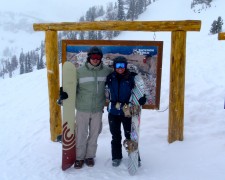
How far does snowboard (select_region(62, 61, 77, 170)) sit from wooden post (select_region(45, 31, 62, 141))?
1.21 metres

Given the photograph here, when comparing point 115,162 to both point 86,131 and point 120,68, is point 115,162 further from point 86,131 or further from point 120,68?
point 120,68

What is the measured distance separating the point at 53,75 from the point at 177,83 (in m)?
2.48

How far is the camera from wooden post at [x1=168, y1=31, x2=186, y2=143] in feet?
17.1

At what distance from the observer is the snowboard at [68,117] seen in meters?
4.75

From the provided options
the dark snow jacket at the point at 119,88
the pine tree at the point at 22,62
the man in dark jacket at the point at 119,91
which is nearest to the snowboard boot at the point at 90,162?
the man in dark jacket at the point at 119,91

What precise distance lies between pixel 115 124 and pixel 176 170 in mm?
1196

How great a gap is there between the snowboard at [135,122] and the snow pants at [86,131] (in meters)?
0.62

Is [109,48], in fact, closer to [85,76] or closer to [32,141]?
[85,76]

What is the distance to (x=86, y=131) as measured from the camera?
16.1ft

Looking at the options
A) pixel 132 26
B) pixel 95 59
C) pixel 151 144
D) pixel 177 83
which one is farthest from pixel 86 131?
pixel 132 26

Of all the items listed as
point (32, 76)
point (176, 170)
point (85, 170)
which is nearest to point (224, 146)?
point (176, 170)

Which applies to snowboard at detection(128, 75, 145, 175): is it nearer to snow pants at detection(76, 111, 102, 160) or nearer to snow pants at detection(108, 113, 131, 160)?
snow pants at detection(108, 113, 131, 160)

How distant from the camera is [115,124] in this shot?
15.6 feet

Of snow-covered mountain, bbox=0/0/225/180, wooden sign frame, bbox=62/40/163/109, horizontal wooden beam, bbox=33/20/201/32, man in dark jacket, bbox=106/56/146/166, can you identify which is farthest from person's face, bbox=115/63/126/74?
snow-covered mountain, bbox=0/0/225/180
